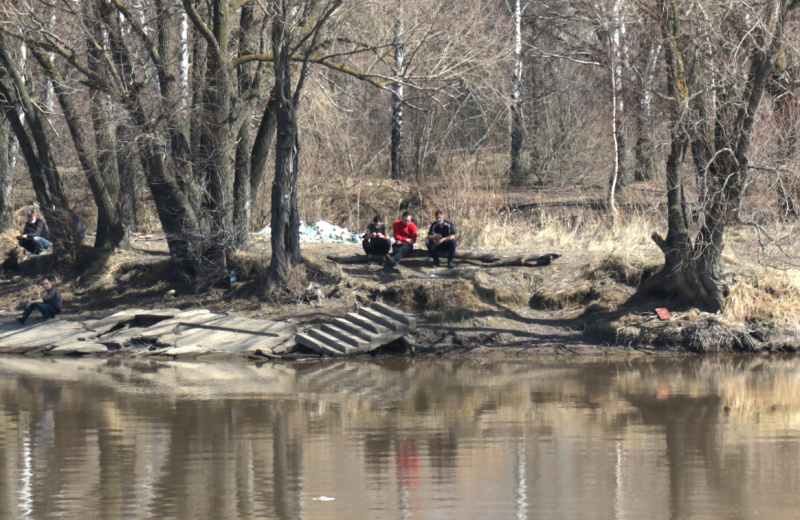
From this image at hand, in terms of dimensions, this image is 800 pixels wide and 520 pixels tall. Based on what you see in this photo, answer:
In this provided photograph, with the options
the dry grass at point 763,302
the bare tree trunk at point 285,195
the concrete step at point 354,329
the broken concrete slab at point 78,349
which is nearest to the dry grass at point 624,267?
the dry grass at point 763,302

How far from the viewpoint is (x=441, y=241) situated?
19.6 metres

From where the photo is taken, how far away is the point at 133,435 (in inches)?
438

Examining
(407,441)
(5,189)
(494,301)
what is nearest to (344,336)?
(494,301)

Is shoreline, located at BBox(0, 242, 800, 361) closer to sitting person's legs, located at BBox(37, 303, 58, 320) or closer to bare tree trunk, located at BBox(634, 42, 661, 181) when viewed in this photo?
sitting person's legs, located at BBox(37, 303, 58, 320)

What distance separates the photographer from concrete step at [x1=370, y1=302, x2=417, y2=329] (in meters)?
17.2

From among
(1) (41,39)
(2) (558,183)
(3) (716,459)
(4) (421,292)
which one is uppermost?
(1) (41,39)

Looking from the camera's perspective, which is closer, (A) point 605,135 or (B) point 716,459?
(B) point 716,459

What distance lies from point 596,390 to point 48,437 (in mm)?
7371

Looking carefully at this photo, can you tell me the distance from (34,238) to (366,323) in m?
10.2

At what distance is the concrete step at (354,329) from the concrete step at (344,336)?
0.08 metres

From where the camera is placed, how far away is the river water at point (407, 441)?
8.38 metres

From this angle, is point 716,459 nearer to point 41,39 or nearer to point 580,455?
point 580,455

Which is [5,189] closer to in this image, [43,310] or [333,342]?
[43,310]

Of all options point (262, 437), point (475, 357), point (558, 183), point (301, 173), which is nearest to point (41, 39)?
point (301, 173)
